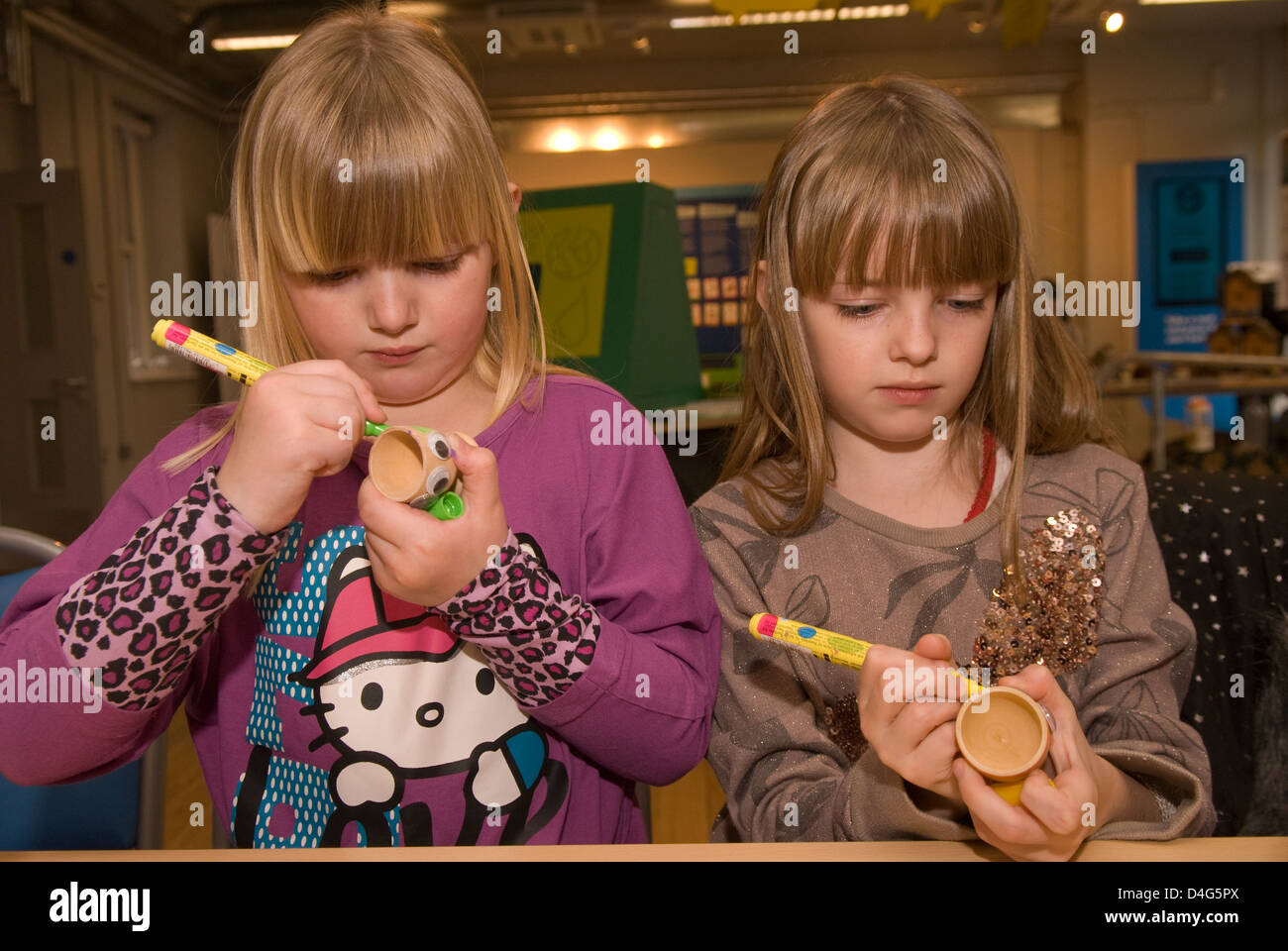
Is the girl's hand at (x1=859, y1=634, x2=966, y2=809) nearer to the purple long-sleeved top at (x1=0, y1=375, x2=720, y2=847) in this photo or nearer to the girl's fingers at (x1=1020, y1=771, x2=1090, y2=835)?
the girl's fingers at (x1=1020, y1=771, x2=1090, y2=835)

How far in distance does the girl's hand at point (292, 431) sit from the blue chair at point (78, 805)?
0.37m

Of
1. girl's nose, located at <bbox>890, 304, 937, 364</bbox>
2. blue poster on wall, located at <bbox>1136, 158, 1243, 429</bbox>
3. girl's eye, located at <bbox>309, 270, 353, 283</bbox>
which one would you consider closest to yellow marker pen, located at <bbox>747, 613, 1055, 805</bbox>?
girl's nose, located at <bbox>890, 304, 937, 364</bbox>

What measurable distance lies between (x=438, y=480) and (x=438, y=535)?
0.04 meters

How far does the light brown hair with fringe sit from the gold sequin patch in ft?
0.05

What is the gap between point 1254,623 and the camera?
2.96 feet

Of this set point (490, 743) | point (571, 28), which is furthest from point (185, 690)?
point (571, 28)

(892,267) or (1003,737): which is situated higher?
(892,267)

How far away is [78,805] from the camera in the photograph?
2.58 feet

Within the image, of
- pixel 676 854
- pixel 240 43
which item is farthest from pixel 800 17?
pixel 676 854

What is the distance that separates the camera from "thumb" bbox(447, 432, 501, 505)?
50cm

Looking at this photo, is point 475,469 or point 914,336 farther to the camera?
point 914,336

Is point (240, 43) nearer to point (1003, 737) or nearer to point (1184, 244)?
point (1003, 737)

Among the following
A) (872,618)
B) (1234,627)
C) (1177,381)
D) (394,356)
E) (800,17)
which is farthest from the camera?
(800,17)
